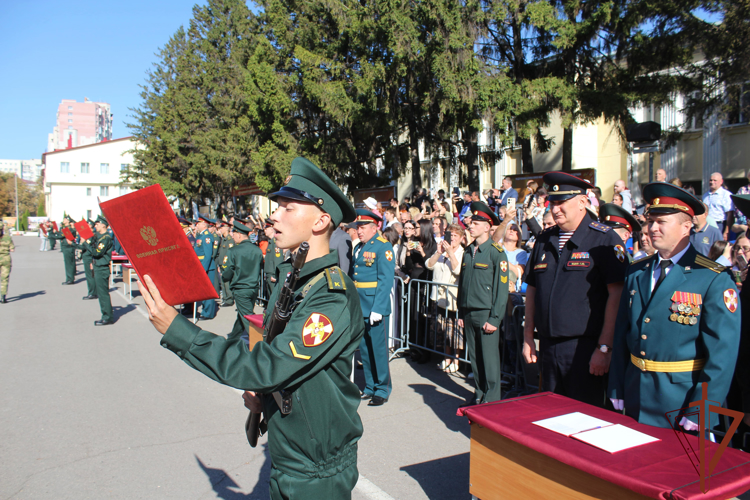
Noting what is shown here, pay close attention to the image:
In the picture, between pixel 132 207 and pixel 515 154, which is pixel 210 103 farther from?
pixel 132 207

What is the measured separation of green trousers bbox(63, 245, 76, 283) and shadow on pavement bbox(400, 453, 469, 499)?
663 inches

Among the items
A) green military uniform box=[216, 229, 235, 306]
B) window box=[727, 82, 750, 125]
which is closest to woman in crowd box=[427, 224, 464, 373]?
green military uniform box=[216, 229, 235, 306]

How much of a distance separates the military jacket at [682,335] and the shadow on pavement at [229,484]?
263cm

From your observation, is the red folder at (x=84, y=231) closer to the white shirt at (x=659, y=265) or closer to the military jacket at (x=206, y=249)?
the military jacket at (x=206, y=249)

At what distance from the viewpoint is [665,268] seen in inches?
121

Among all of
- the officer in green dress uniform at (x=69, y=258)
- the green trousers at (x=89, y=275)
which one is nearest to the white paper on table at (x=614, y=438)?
the green trousers at (x=89, y=275)

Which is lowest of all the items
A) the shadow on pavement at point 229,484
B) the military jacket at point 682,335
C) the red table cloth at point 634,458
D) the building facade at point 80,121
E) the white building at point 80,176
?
the shadow on pavement at point 229,484

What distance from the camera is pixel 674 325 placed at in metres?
2.92

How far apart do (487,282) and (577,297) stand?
1688 millimetres

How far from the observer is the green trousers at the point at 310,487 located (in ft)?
6.56

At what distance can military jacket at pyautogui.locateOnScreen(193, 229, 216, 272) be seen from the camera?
12095mm

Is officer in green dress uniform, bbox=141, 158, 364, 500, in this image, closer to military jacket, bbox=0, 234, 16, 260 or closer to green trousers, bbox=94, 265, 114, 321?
green trousers, bbox=94, 265, 114, 321

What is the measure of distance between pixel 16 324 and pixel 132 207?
35.9ft

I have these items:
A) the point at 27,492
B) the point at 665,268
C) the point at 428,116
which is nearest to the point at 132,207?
the point at 665,268
